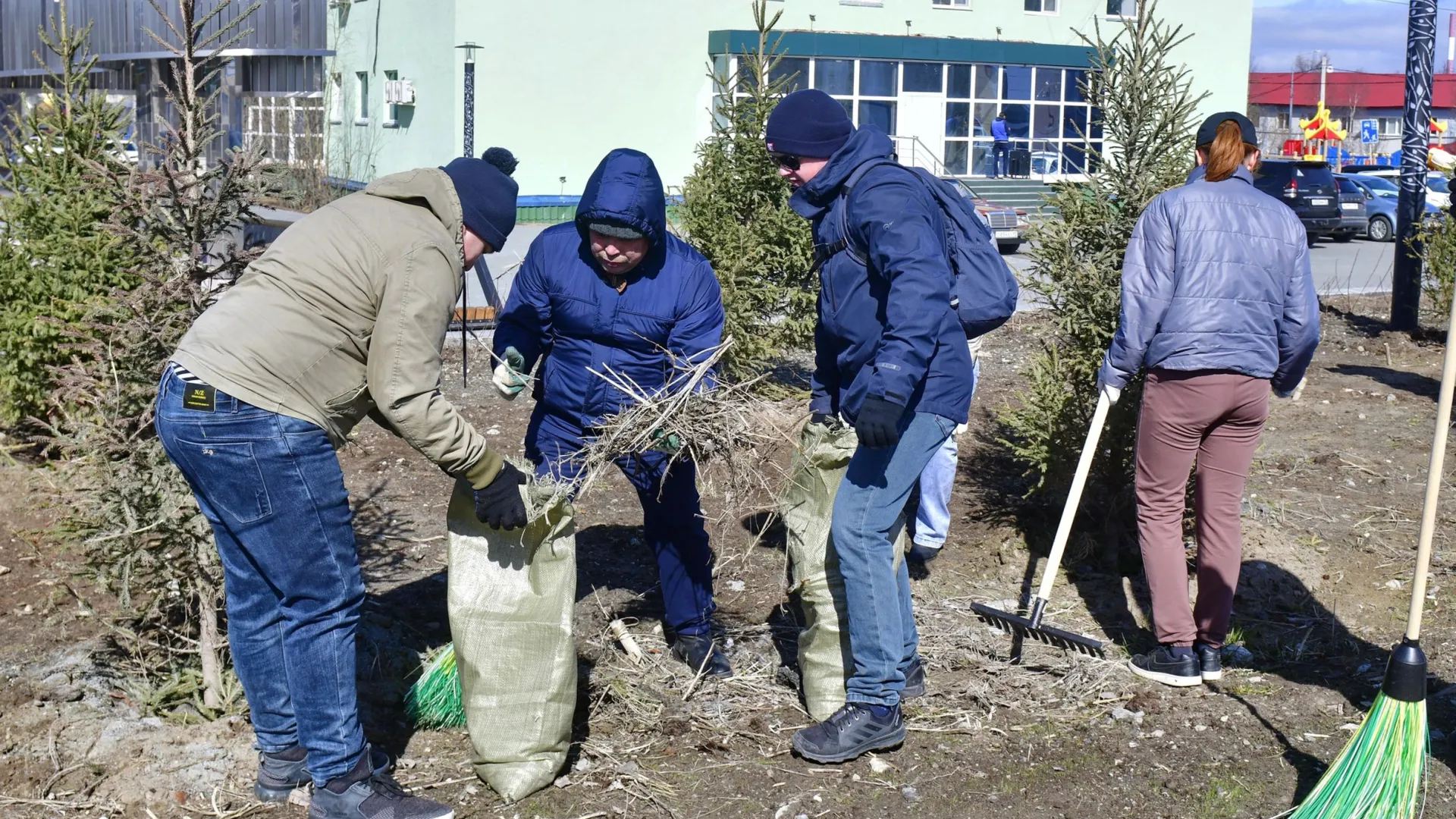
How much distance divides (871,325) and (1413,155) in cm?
920

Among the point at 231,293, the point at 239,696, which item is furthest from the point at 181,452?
the point at 239,696

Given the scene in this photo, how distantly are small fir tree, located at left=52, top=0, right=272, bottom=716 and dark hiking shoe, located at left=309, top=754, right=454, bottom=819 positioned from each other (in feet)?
2.67

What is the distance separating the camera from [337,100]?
89.4 ft

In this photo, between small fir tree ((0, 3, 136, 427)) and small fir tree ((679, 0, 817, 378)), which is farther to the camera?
small fir tree ((679, 0, 817, 378))

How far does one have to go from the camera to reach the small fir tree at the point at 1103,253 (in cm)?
497

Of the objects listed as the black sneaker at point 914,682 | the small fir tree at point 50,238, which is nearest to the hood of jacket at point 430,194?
the black sneaker at point 914,682

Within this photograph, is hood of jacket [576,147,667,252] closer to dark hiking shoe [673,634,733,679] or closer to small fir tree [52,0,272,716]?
small fir tree [52,0,272,716]

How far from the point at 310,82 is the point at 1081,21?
1683cm

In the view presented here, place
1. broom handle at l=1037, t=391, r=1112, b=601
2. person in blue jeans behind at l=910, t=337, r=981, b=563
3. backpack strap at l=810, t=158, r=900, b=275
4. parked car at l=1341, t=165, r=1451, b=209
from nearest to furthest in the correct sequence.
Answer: backpack strap at l=810, t=158, r=900, b=275 → broom handle at l=1037, t=391, r=1112, b=601 → person in blue jeans behind at l=910, t=337, r=981, b=563 → parked car at l=1341, t=165, r=1451, b=209

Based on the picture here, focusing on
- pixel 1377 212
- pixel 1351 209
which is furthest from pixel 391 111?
pixel 1377 212

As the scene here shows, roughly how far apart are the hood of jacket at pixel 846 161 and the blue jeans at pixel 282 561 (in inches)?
56.5

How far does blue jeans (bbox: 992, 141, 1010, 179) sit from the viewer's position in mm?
27875

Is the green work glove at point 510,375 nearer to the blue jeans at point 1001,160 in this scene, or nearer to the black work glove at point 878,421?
the black work glove at point 878,421

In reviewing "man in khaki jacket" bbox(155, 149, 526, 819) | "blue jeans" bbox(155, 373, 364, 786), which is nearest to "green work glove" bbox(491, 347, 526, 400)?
"man in khaki jacket" bbox(155, 149, 526, 819)
